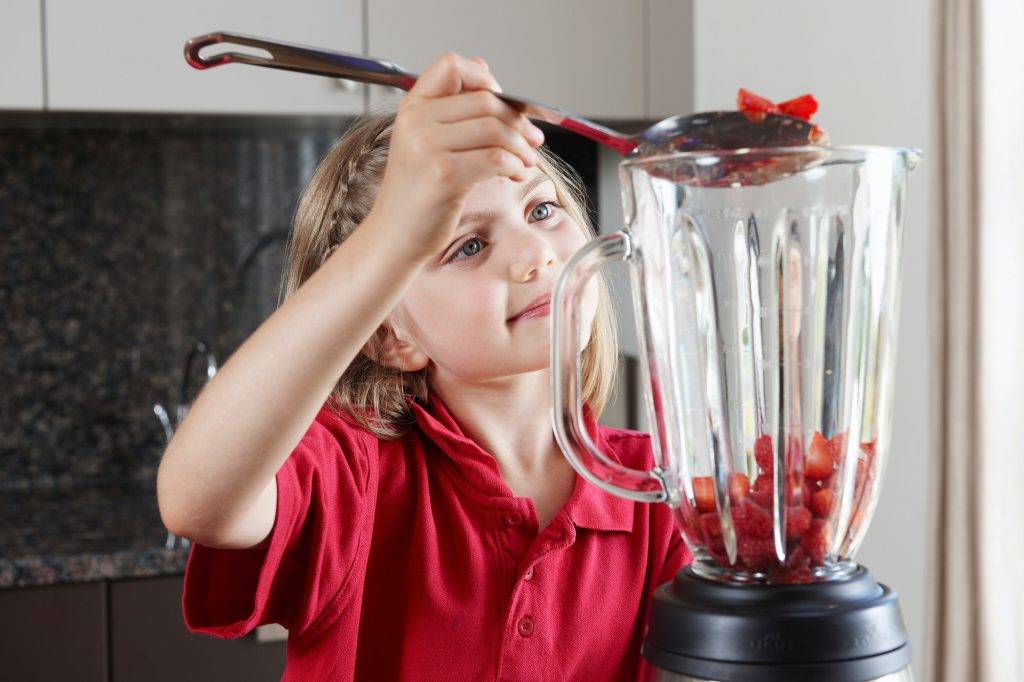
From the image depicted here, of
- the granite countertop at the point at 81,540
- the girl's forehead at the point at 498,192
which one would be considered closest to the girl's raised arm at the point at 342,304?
the girl's forehead at the point at 498,192

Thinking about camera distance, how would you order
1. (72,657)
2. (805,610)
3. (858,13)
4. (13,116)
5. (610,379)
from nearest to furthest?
(805,610)
(610,379)
(72,657)
(858,13)
(13,116)

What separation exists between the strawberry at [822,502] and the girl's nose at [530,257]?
0.27 metres

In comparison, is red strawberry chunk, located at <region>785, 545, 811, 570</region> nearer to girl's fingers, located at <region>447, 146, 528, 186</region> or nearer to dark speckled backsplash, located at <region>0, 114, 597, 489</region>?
girl's fingers, located at <region>447, 146, 528, 186</region>

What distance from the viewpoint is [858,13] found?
163 centimetres

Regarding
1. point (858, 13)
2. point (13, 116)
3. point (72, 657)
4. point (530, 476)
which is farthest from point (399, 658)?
point (13, 116)

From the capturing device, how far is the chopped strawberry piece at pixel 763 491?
0.58 metres

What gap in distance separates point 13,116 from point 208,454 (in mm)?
1454

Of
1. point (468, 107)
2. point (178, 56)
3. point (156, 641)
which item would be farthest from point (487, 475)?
point (178, 56)

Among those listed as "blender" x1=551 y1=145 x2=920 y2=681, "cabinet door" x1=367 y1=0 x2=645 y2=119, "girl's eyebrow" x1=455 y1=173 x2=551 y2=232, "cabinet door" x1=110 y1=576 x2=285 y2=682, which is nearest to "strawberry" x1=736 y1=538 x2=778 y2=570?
"blender" x1=551 y1=145 x2=920 y2=681

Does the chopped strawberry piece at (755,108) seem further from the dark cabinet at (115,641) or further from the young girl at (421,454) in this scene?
the dark cabinet at (115,641)

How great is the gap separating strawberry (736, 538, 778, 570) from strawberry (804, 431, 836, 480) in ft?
0.14

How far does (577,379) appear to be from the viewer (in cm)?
59

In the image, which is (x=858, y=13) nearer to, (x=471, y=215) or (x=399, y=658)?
(x=471, y=215)

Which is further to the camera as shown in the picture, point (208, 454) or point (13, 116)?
point (13, 116)
